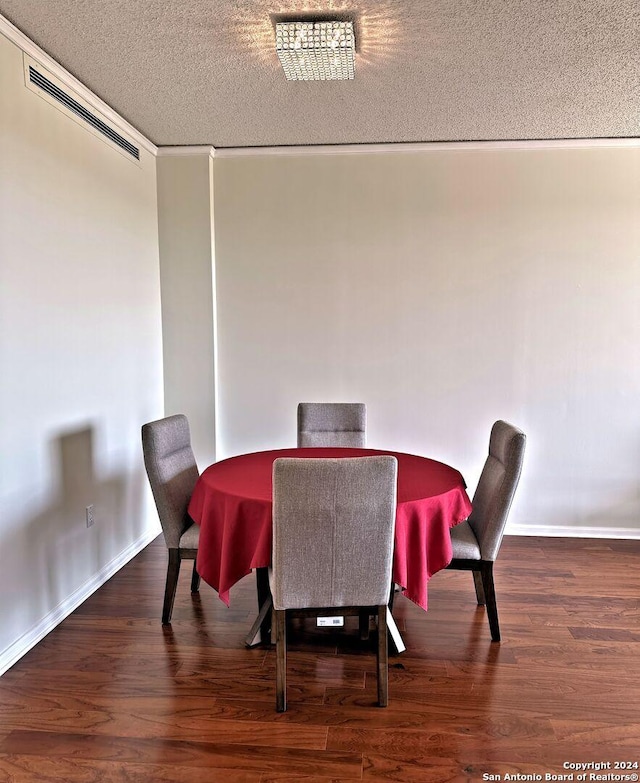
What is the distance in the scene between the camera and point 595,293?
4023 millimetres

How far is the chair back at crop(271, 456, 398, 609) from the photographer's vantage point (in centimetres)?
201

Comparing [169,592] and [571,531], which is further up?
[169,592]

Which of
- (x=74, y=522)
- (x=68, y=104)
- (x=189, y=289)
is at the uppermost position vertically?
(x=68, y=104)

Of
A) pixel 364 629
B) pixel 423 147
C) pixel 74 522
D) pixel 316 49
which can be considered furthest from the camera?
pixel 423 147

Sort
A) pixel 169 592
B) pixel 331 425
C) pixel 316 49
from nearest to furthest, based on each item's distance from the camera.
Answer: pixel 316 49
pixel 169 592
pixel 331 425

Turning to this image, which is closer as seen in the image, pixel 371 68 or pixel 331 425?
pixel 371 68

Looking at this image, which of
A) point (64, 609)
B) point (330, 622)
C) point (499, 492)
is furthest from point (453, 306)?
point (64, 609)

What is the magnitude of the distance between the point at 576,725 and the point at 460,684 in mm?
435

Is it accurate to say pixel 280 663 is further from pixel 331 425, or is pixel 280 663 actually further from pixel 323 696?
pixel 331 425

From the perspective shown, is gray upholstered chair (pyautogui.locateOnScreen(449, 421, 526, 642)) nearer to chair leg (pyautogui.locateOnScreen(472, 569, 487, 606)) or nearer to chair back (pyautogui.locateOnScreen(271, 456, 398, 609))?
chair leg (pyautogui.locateOnScreen(472, 569, 487, 606))

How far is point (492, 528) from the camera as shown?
2.59 m

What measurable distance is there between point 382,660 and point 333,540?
520 mm

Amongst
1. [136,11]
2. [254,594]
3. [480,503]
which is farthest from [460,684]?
[136,11]

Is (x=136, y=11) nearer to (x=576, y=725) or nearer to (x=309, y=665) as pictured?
(x=309, y=665)
